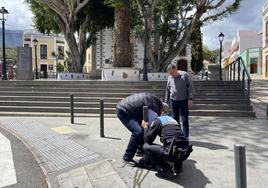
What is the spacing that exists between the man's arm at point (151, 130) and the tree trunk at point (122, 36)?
1434 cm

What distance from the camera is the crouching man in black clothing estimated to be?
530 centimetres

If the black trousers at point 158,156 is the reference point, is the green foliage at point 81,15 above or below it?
above

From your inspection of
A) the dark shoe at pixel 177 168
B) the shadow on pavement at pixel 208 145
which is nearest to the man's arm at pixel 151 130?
the dark shoe at pixel 177 168

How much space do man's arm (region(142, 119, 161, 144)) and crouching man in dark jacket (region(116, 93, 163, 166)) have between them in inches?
10.8

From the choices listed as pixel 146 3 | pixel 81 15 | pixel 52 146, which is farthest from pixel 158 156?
pixel 81 15

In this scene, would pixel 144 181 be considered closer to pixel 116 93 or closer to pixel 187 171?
pixel 187 171

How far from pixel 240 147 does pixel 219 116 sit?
9139 mm

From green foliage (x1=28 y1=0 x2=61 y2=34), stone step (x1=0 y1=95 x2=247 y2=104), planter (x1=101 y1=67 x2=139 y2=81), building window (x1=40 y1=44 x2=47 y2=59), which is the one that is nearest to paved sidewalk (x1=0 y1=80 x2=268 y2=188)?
stone step (x1=0 y1=95 x2=247 y2=104)

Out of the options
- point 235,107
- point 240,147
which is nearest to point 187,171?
point 240,147

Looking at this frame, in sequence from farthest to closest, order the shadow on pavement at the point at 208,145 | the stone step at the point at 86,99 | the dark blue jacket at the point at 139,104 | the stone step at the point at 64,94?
the stone step at the point at 64,94 < the stone step at the point at 86,99 < the shadow on pavement at the point at 208,145 < the dark blue jacket at the point at 139,104

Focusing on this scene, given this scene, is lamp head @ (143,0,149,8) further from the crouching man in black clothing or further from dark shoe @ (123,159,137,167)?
the crouching man in black clothing

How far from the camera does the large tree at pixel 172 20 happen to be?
23.1 meters

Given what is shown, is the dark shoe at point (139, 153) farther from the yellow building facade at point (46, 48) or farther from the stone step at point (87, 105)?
the yellow building facade at point (46, 48)

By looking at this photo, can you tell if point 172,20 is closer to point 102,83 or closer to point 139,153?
point 102,83
